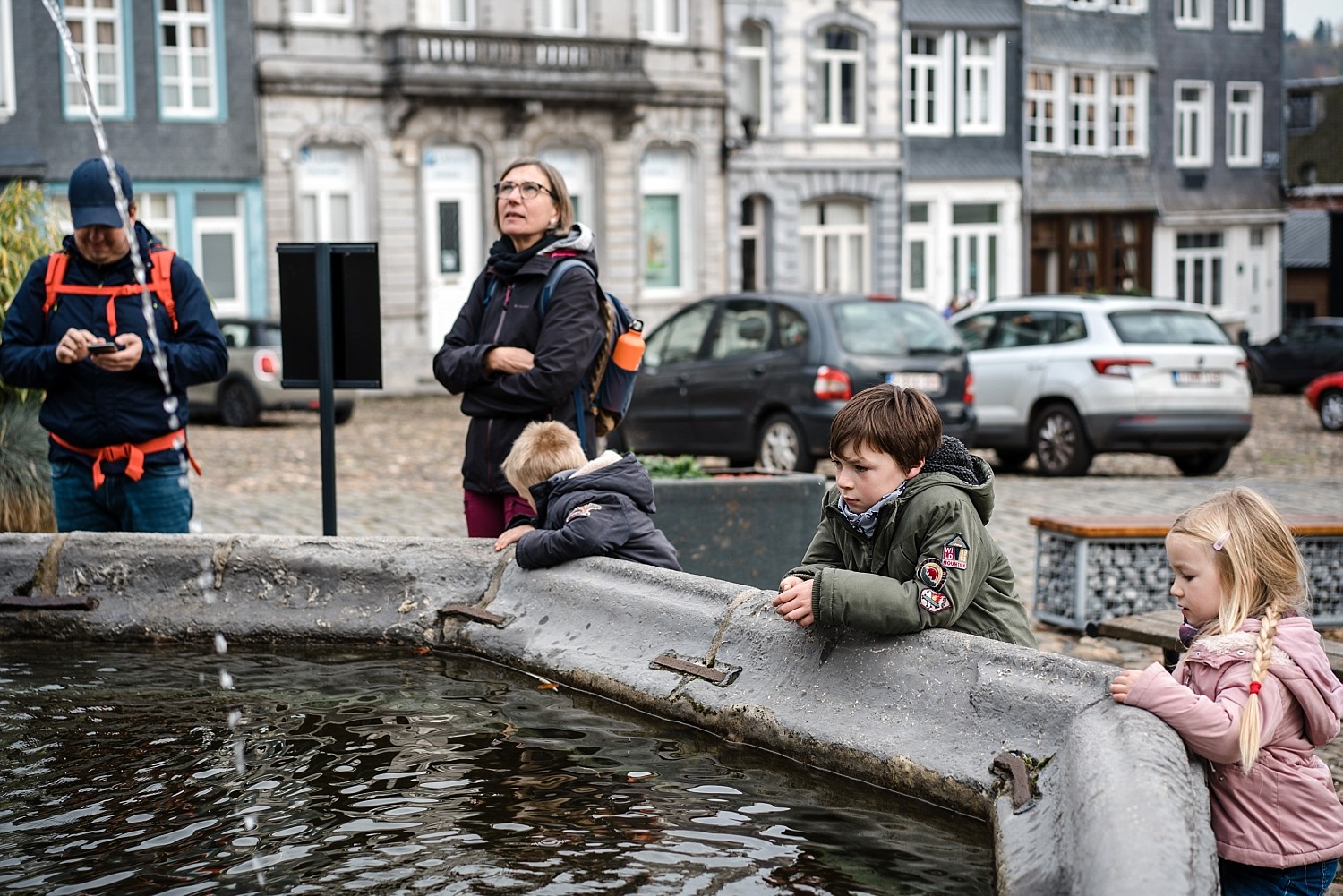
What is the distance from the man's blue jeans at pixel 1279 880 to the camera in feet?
12.1

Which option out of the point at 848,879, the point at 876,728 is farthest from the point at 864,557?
the point at 848,879

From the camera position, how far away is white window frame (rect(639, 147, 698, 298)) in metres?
36.7

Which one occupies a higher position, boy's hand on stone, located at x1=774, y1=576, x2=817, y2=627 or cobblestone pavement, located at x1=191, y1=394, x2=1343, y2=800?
boy's hand on stone, located at x1=774, y1=576, x2=817, y2=627

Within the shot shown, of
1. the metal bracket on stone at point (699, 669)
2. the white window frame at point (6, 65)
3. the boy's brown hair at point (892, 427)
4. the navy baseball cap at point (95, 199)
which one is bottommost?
the metal bracket on stone at point (699, 669)

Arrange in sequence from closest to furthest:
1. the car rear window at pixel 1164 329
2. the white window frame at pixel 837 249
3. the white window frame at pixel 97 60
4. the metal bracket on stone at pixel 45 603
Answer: the metal bracket on stone at pixel 45 603, the car rear window at pixel 1164 329, the white window frame at pixel 97 60, the white window frame at pixel 837 249

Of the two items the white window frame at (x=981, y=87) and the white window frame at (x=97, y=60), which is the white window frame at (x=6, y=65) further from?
the white window frame at (x=981, y=87)

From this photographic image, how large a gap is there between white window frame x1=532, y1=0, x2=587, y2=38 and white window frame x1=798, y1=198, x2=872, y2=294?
22.0ft

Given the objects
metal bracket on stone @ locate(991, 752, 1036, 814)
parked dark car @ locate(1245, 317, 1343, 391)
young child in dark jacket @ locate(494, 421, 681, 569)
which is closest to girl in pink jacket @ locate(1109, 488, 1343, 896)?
metal bracket on stone @ locate(991, 752, 1036, 814)

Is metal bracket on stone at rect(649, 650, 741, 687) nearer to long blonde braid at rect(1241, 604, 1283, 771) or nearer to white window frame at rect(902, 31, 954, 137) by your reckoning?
long blonde braid at rect(1241, 604, 1283, 771)

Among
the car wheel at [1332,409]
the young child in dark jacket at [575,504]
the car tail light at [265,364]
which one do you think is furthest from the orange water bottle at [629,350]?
the car wheel at [1332,409]

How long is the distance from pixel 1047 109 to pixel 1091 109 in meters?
1.66

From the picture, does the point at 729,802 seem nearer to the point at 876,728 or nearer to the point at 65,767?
the point at 876,728

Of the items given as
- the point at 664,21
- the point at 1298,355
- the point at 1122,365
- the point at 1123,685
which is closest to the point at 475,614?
the point at 1123,685

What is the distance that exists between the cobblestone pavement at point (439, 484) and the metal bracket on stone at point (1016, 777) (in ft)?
6.62
